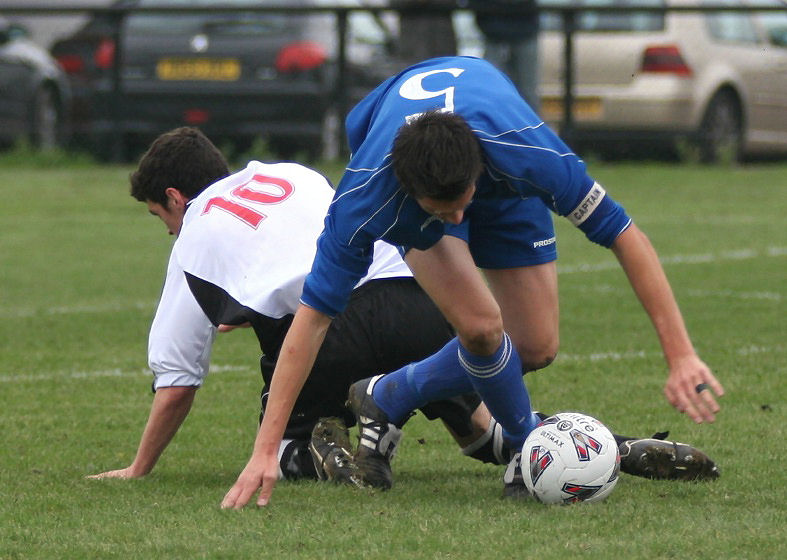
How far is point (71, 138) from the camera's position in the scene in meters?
16.6

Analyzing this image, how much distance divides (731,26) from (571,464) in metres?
12.0

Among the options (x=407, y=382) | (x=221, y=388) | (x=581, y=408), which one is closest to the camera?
(x=407, y=382)

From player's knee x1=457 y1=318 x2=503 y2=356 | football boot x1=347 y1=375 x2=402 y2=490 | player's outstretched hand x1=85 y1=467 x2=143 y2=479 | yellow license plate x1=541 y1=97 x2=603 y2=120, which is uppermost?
player's knee x1=457 y1=318 x2=503 y2=356

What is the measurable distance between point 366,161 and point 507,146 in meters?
0.39

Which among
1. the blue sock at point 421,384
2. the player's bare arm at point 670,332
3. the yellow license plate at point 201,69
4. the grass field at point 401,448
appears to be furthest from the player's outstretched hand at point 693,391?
the yellow license plate at point 201,69

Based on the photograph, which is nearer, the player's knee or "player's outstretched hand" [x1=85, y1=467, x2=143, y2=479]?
the player's knee

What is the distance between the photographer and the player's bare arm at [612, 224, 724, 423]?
4023 millimetres

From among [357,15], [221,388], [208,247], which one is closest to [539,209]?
[208,247]

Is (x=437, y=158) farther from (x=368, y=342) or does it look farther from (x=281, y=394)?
(x=368, y=342)

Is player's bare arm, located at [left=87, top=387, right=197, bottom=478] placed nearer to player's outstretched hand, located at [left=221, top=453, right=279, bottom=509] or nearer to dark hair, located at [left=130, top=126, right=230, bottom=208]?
player's outstretched hand, located at [left=221, top=453, right=279, bottom=509]

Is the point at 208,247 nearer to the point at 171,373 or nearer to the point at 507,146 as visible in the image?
the point at 171,373

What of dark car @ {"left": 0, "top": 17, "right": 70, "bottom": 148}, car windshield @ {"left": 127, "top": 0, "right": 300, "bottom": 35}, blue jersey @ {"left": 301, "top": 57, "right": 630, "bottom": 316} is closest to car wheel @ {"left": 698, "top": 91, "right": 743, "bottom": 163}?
car windshield @ {"left": 127, "top": 0, "right": 300, "bottom": 35}

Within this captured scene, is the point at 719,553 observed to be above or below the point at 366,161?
below

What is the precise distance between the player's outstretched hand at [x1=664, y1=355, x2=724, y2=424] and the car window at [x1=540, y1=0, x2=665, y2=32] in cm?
1174
